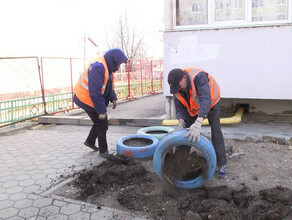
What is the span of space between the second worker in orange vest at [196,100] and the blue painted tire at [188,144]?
96 mm

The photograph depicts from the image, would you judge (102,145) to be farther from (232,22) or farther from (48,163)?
(232,22)

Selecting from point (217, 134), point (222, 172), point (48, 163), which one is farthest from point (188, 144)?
point (48, 163)

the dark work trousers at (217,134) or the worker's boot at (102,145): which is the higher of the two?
the dark work trousers at (217,134)

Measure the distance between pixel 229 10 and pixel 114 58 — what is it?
130 inches

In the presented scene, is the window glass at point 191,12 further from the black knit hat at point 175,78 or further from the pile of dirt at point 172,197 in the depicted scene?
the pile of dirt at point 172,197

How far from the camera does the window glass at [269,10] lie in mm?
6016

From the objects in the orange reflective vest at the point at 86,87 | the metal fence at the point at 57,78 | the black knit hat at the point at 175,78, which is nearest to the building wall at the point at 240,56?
the orange reflective vest at the point at 86,87

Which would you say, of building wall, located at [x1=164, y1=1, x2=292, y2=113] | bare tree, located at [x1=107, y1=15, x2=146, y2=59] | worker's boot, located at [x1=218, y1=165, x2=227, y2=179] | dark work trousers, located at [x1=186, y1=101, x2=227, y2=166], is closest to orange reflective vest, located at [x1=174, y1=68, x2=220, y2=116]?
dark work trousers, located at [x1=186, y1=101, x2=227, y2=166]

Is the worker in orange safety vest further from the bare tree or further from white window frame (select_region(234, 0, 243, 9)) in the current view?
the bare tree

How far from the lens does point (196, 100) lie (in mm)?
3602

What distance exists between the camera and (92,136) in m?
5.12

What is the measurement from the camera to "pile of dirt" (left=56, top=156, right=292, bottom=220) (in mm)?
2875

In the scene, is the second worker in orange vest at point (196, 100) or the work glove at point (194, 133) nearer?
the work glove at point (194, 133)

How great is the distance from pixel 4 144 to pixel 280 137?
5.52 metres
